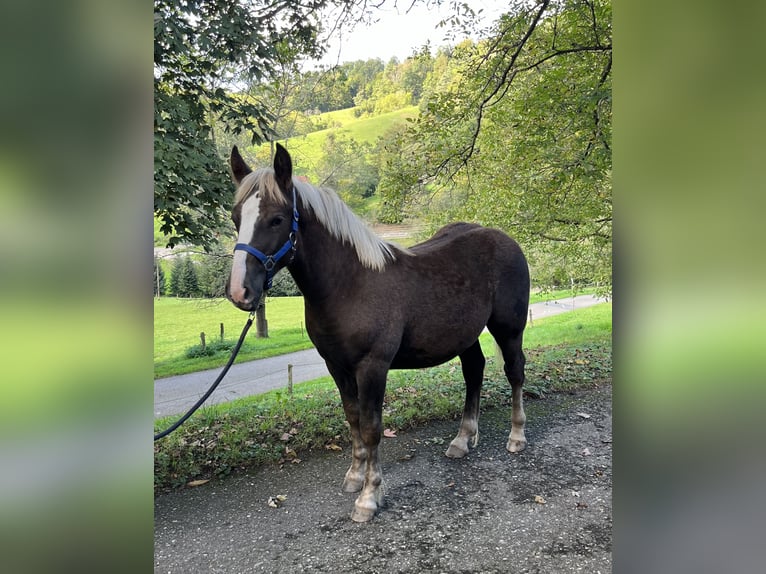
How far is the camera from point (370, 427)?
266 cm

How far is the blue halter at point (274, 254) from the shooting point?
2133 millimetres

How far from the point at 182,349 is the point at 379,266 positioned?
7695 millimetres

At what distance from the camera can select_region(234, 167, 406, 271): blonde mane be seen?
2.25 metres

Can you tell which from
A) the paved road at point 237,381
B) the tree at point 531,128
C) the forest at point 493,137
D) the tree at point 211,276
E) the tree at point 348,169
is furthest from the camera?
the tree at point 348,169

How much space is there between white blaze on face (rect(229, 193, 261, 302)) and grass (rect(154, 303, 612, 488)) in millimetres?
1799

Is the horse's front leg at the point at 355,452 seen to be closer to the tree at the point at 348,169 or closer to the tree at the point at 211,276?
the tree at the point at 211,276

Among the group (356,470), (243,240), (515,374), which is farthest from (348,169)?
(243,240)

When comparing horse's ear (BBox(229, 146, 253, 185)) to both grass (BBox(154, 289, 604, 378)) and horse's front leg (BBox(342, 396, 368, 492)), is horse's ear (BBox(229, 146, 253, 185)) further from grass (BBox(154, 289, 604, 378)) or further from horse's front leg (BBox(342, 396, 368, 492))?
grass (BBox(154, 289, 604, 378))

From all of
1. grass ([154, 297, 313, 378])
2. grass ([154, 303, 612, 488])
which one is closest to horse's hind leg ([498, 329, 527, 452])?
grass ([154, 303, 612, 488])

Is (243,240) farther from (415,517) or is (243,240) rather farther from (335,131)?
(335,131)

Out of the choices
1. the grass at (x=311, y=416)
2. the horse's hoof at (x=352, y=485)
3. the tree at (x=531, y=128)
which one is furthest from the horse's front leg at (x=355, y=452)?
the tree at (x=531, y=128)

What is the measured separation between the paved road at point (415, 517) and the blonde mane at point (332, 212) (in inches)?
60.0
